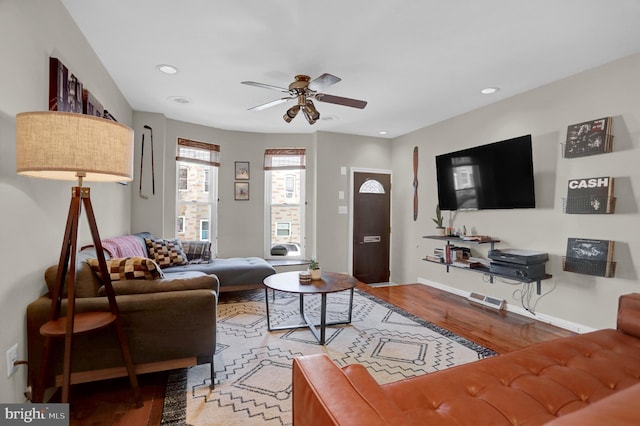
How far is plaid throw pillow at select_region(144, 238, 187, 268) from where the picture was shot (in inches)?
148

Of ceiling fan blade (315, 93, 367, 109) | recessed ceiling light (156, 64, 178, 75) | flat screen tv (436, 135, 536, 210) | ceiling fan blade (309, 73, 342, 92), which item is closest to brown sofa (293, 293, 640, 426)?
flat screen tv (436, 135, 536, 210)

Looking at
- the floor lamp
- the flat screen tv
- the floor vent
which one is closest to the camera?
the floor lamp

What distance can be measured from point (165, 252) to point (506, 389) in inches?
148

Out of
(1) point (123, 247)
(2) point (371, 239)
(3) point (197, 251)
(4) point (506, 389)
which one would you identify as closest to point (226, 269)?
(3) point (197, 251)

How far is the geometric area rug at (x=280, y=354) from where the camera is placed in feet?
5.91

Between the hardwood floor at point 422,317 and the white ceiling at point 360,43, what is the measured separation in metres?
2.53

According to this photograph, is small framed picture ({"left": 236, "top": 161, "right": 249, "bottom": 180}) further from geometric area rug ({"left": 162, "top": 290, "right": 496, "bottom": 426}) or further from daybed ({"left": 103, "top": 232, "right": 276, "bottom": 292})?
geometric area rug ({"left": 162, "top": 290, "right": 496, "bottom": 426})

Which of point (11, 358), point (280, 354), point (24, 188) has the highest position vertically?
point (24, 188)

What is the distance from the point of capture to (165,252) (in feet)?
12.5

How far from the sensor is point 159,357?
1853mm

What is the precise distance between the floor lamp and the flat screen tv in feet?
11.7

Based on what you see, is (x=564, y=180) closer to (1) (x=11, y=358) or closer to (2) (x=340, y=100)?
(2) (x=340, y=100)

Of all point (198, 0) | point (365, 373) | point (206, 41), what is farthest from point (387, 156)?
point (365, 373)

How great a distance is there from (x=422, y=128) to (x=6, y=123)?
476cm
